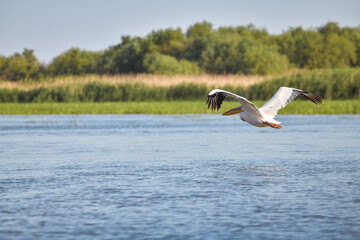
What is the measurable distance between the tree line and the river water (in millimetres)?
34023

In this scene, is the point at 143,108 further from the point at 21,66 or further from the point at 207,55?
the point at 21,66

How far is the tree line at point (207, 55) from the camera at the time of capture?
49719mm

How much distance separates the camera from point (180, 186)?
7996mm

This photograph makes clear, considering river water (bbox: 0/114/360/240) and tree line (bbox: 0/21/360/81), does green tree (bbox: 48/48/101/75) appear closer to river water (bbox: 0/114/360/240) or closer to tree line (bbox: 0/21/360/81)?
tree line (bbox: 0/21/360/81)

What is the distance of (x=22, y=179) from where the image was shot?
8703 millimetres

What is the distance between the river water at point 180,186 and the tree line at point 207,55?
112 feet

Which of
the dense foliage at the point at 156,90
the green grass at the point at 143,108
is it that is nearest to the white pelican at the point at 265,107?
the green grass at the point at 143,108

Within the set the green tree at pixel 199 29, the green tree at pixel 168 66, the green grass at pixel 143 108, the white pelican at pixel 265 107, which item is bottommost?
the green grass at pixel 143 108

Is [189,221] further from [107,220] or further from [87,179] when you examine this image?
[87,179]

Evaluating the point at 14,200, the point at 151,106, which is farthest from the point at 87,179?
the point at 151,106

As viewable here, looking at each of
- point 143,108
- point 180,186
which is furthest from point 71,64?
point 180,186

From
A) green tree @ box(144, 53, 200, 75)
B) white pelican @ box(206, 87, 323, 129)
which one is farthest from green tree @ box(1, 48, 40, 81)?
white pelican @ box(206, 87, 323, 129)

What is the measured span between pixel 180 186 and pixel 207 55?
45.6 meters

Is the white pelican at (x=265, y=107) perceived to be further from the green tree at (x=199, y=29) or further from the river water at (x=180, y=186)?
the green tree at (x=199, y=29)
